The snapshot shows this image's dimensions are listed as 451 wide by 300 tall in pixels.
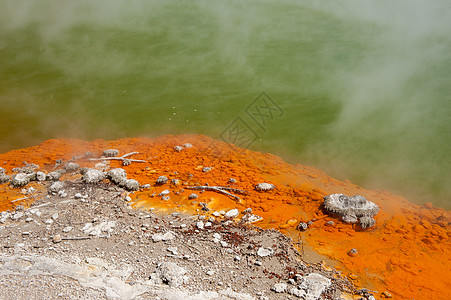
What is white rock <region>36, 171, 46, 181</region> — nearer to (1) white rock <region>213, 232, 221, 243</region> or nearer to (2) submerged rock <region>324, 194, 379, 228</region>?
(1) white rock <region>213, 232, 221, 243</region>

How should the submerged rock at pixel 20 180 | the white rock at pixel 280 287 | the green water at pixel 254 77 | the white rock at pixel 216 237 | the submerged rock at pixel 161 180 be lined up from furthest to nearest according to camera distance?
the green water at pixel 254 77
the submerged rock at pixel 161 180
the submerged rock at pixel 20 180
the white rock at pixel 216 237
the white rock at pixel 280 287

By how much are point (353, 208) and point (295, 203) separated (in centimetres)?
97

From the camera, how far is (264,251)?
197 inches

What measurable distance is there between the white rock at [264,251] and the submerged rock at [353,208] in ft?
4.87

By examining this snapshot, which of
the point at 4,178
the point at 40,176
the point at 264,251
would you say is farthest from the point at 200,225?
the point at 4,178

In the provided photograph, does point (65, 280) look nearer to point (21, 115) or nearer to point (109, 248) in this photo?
point (109, 248)

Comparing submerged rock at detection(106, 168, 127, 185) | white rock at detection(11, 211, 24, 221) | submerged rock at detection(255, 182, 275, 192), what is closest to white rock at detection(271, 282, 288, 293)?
submerged rock at detection(255, 182, 275, 192)

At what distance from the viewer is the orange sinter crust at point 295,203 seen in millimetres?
4988

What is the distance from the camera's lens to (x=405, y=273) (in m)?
4.94

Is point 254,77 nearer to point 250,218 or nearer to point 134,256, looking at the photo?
point 250,218

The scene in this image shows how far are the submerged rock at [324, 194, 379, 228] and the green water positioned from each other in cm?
139

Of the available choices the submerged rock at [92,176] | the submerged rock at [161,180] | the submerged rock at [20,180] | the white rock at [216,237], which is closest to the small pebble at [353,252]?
the white rock at [216,237]

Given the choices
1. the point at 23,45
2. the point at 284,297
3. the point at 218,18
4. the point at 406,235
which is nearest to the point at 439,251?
the point at 406,235

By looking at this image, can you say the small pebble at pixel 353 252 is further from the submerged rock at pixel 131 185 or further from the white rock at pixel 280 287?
the submerged rock at pixel 131 185
